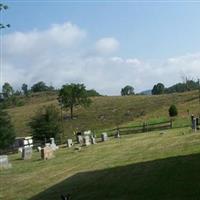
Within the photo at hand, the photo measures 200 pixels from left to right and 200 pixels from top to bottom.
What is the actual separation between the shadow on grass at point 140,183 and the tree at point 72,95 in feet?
222

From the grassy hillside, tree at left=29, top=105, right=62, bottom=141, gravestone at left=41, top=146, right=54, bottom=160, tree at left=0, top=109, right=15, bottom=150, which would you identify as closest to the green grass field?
gravestone at left=41, top=146, right=54, bottom=160

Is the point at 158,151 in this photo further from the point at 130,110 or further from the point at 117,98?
the point at 117,98

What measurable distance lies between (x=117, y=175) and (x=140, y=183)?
8.61ft

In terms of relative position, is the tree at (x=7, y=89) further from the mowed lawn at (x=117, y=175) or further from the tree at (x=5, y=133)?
the mowed lawn at (x=117, y=175)

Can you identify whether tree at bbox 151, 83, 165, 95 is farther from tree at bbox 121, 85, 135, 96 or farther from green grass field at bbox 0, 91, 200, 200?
green grass field at bbox 0, 91, 200, 200

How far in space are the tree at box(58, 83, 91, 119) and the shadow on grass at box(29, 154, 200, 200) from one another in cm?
6765

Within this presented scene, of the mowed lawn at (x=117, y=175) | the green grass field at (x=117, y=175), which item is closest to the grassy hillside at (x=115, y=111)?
the green grass field at (x=117, y=175)

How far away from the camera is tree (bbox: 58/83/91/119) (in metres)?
90.8

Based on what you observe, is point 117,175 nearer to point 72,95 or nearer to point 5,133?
point 5,133

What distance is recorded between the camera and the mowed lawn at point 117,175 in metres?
17.0

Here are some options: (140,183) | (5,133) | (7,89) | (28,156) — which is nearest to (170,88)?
(7,89)

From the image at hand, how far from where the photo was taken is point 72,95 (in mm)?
91500

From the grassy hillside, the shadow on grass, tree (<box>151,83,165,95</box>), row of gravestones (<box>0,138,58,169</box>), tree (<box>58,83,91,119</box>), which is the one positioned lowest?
the shadow on grass

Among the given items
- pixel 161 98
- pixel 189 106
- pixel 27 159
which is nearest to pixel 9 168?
pixel 27 159
